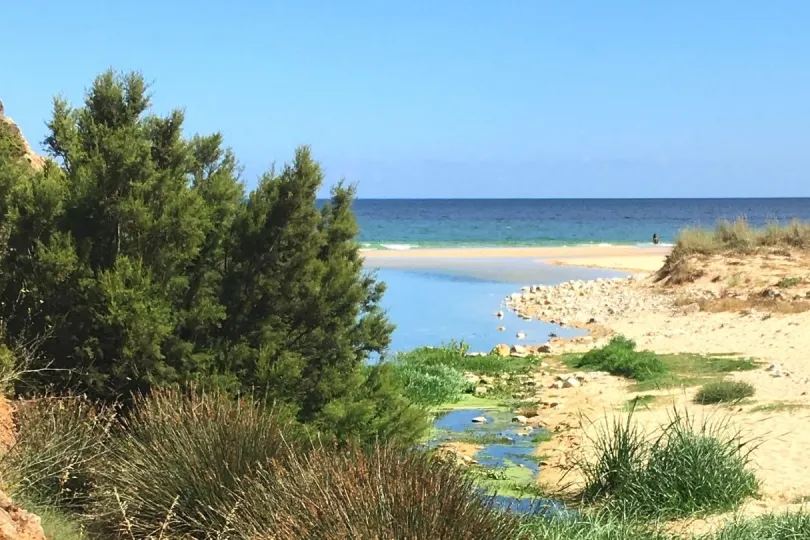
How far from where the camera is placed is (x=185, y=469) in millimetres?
5676

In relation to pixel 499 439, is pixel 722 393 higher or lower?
higher

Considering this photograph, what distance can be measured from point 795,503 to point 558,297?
21.2 metres

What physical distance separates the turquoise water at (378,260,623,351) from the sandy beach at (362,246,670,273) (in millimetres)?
2138

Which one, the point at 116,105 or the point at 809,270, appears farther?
the point at 809,270

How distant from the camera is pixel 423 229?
84500 millimetres

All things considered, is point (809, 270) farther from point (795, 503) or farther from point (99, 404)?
point (99, 404)

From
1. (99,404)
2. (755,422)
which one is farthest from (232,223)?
(755,422)

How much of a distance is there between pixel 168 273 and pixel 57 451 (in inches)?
79.0

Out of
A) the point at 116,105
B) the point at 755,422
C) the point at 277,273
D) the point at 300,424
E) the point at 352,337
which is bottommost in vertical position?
the point at 755,422

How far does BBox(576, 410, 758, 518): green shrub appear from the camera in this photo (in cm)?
796

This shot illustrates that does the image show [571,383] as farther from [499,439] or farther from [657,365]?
[499,439]

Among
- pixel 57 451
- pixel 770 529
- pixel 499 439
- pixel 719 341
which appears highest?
pixel 57 451

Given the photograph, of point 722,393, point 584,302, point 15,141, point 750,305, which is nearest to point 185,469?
point 15,141

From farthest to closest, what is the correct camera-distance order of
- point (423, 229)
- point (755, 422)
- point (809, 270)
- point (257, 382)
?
1. point (423, 229)
2. point (809, 270)
3. point (755, 422)
4. point (257, 382)
